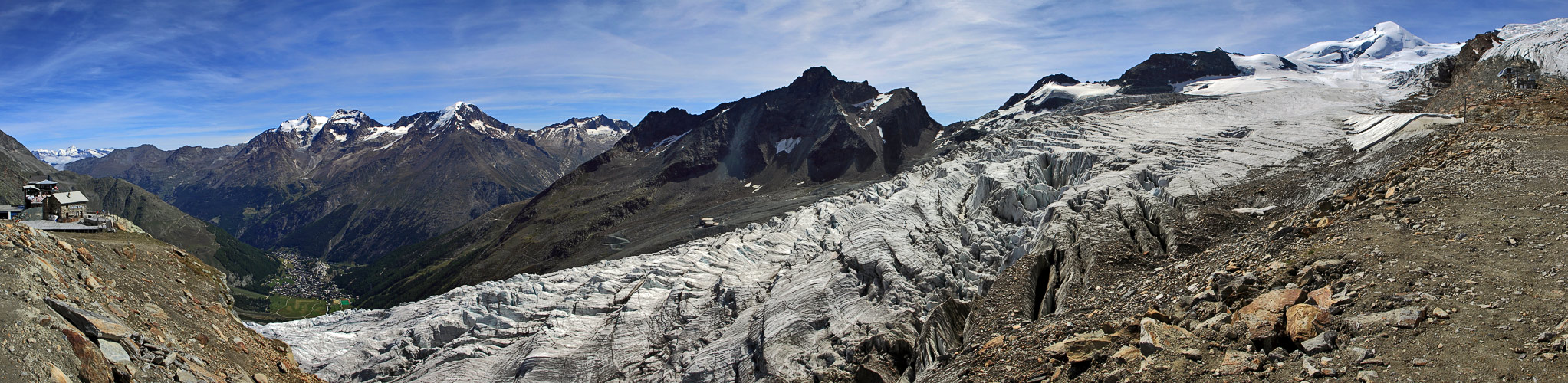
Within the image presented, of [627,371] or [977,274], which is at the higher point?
[977,274]

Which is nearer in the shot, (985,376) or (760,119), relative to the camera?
(985,376)

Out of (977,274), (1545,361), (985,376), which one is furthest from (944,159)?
(1545,361)

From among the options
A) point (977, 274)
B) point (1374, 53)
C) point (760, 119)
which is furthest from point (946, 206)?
point (1374, 53)

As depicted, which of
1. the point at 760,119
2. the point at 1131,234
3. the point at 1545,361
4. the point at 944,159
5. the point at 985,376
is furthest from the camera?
the point at 760,119

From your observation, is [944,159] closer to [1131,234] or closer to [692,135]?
[1131,234]

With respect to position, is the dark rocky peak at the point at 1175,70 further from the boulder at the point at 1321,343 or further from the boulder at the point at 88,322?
the boulder at the point at 88,322

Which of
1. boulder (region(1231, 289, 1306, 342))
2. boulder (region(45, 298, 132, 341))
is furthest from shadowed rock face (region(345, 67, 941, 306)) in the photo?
boulder (region(1231, 289, 1306, 342))

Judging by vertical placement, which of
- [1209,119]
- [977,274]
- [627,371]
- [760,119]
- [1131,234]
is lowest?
[627,371]

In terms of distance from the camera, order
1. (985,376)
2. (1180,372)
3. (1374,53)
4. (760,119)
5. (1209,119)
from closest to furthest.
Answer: (1180,372), (985,376), (1209,119), (1374,53), (760,119)
